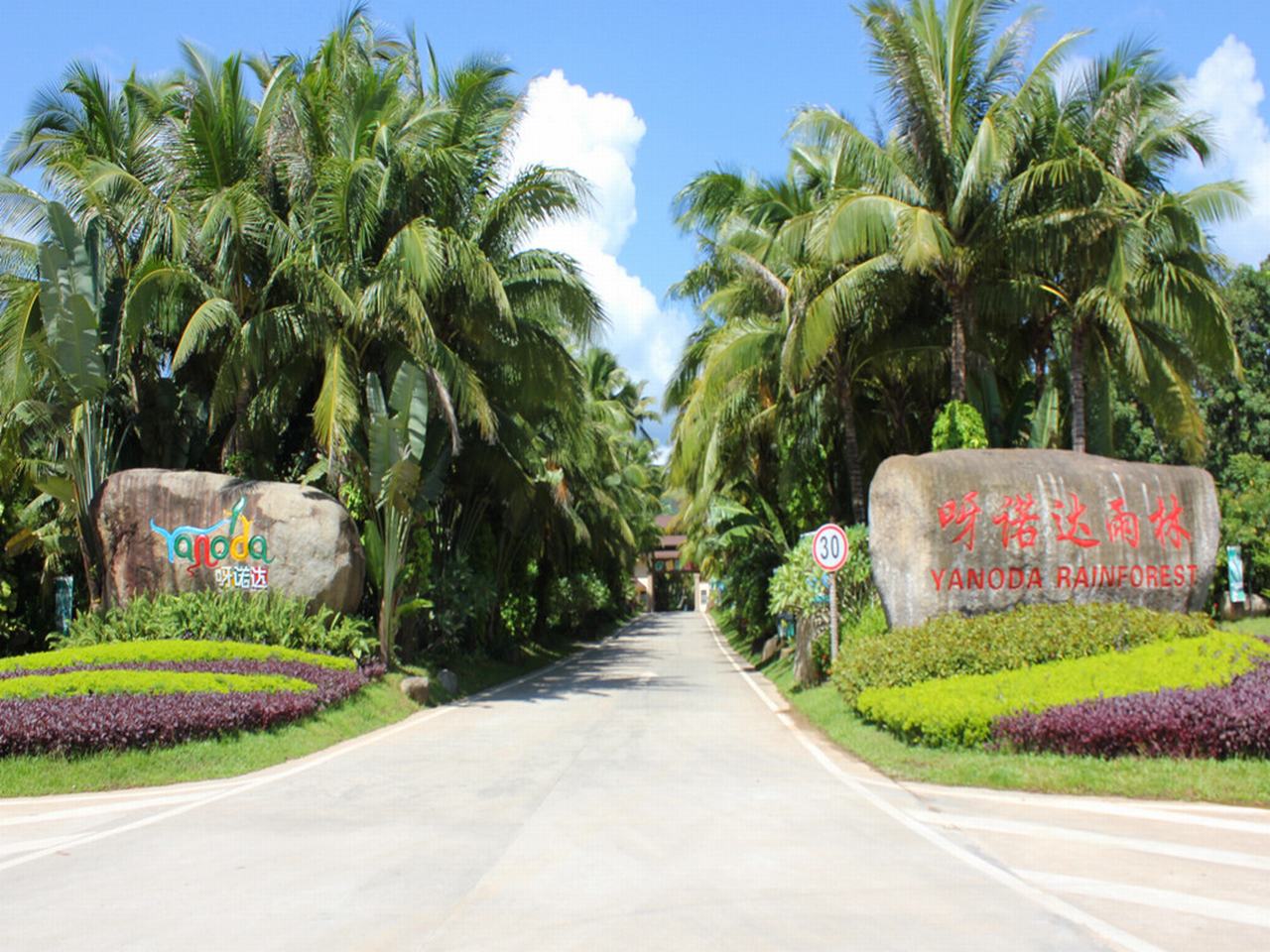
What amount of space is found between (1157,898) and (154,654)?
1282cm

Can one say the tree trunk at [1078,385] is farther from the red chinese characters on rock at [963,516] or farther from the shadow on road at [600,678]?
the shadow on road at [600,678]

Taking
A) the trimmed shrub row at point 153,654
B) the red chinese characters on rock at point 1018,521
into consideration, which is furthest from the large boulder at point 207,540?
the red chinese characters on rock at point 1018,521

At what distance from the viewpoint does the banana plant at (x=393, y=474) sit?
16.7m

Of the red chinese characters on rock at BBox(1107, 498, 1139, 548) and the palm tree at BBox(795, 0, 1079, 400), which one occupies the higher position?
the palm tree at BBox(795, 0, 1079, 400)

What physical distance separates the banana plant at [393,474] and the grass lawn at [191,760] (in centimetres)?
278

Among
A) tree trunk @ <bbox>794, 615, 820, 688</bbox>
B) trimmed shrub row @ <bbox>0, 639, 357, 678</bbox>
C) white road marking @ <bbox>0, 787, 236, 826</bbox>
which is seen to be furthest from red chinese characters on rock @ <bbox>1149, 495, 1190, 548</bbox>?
white road marking @ <bbox>0, 787, 236, 826</bbox>

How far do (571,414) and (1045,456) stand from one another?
31.7 feet

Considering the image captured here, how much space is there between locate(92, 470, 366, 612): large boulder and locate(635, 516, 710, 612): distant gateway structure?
62.7 m

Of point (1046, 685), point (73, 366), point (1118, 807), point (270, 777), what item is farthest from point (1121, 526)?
point (73, 366)

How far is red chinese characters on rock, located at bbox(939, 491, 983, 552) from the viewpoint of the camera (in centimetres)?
1353

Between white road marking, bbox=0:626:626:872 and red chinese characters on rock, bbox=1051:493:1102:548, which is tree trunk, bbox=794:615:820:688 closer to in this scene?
red chinese characters on rock, bbox=1051:493:1102:548

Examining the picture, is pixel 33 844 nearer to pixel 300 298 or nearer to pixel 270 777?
pixel 270 777

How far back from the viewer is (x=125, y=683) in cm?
1226

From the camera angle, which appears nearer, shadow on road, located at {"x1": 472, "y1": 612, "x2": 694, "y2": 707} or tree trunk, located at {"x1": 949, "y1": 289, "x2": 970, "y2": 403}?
tree trunk, located at {"x1": 949, "y1": 289, "x2": 970, "y2": 403}
